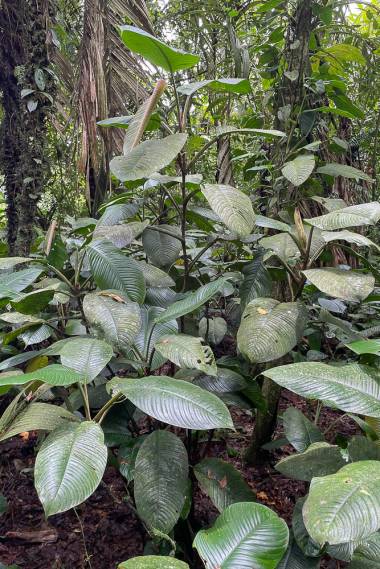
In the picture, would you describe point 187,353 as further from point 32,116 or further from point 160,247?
point 32,116

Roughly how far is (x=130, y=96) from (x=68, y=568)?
2358 millimetres

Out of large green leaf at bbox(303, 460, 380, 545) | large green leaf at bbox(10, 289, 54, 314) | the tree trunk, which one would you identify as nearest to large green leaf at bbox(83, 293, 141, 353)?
large green leaf at bbox(10, 289, 54, 314)

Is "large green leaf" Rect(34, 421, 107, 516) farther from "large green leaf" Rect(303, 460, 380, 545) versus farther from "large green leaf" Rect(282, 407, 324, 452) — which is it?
"large green leaf" Rect(282, 407, 324, 452)

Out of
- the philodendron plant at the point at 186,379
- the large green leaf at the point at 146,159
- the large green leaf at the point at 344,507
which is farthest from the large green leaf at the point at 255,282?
the large green leaf at the point at 344,507

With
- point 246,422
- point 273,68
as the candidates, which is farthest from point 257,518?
point 273,68

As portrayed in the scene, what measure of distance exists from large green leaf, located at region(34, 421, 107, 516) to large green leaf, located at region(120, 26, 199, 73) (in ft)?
2.51

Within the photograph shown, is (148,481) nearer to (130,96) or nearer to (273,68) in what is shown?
(273,68)

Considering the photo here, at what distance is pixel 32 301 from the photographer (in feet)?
3.11

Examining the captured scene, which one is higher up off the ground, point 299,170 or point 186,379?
point 299,170

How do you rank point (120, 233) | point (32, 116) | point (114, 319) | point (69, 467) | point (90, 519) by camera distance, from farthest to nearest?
point (32, 116), point (90, 519), point (120, 233), point (114, 319), point (69, 467)

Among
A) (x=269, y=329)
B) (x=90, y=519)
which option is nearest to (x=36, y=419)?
(x=269, y=329)

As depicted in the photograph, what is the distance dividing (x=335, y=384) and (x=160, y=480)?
0.35 meters

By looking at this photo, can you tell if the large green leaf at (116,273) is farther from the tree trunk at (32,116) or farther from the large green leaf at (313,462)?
the tree trunk at (32,116)

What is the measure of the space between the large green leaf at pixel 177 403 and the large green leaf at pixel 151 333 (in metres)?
0.24
